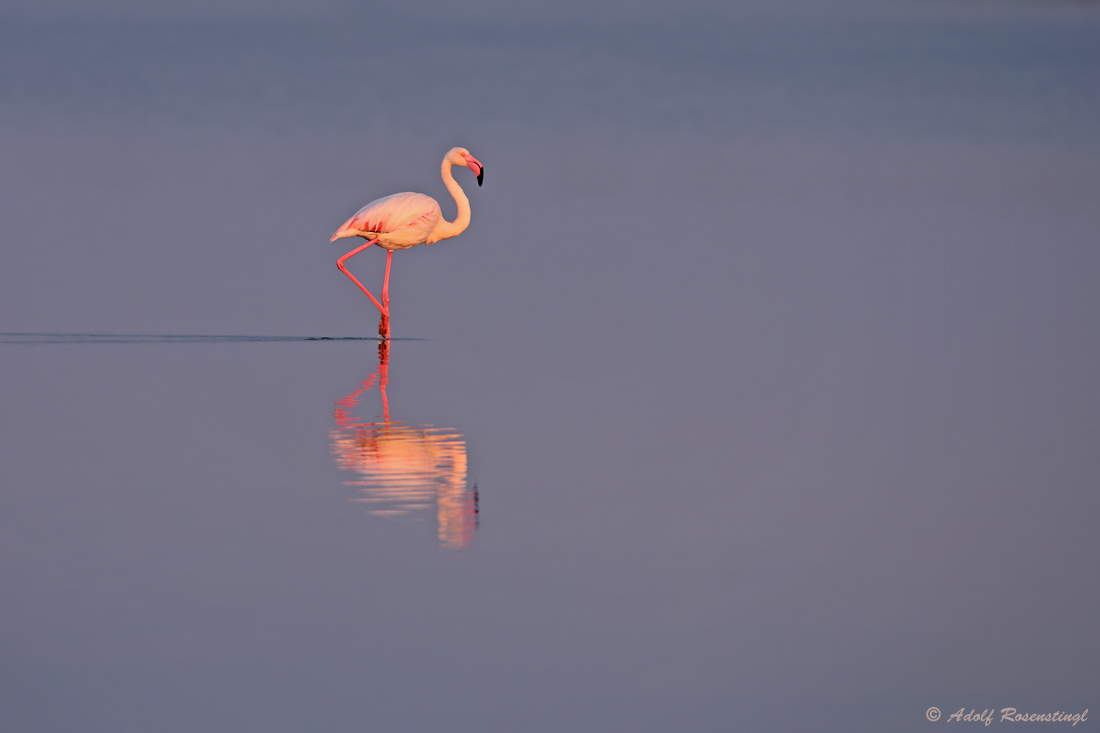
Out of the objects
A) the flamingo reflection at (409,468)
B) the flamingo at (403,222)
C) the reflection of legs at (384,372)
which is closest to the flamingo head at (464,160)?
the flamingo at (403,222)

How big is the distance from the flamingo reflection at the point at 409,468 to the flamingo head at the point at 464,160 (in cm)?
658

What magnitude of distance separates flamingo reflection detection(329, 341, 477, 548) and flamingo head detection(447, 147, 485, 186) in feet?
21.6

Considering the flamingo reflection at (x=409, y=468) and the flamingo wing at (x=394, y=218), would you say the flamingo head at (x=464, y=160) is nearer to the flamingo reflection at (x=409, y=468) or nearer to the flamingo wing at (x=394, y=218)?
the flamingo wing at (x=394, y=218)

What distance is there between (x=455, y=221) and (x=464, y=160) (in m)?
0.68

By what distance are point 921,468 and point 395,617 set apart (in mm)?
3437

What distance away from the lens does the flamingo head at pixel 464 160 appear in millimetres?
14837

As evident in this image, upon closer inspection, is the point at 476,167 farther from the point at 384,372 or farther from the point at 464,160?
the point at 384,372

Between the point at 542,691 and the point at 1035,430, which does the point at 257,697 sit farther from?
the point at 1035,430

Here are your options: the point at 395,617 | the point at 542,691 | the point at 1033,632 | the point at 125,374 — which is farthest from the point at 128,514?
the point at 125,374

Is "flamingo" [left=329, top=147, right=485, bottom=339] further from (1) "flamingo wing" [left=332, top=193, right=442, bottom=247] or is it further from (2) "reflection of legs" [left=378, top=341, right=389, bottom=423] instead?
(2) "reflection of legs" [left=378, top=341, right=389, bottom=423]

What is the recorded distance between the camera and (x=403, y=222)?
47.0 ft

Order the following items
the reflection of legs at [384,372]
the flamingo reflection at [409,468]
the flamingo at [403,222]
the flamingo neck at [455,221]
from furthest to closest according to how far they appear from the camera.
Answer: the flamingo neck at [455,221] → the flamingo at [403,222] → the reflection of legs at [384,372] → the flamingo reflection at [409,468]

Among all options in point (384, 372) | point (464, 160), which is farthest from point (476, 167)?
point (384, 372)

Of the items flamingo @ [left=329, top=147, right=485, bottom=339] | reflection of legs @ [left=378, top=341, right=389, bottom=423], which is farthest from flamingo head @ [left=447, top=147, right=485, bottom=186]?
reflection of legs @ [left=378, top=341, right=389, bottom=423]
